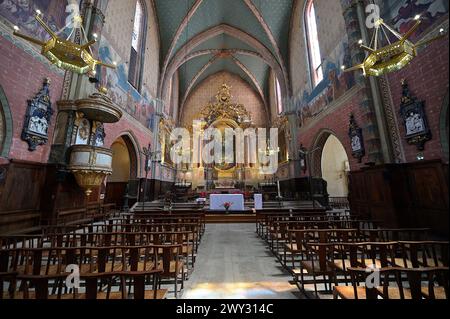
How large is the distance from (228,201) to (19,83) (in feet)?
24.1

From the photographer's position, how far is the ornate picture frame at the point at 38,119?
16.2 ft

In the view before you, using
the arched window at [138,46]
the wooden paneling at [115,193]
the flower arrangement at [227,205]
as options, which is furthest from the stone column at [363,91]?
the wooden paneling at [115,193]

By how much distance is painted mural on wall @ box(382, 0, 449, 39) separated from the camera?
4.21m

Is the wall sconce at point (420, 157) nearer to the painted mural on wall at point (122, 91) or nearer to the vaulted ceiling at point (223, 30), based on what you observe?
the vaulted ceiling at point (223, 30)

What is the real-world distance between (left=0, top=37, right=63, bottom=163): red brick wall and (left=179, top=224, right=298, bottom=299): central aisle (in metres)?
5.12

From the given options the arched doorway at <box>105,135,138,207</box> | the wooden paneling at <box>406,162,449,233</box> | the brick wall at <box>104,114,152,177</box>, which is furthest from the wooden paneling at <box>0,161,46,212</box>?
the wooden paneling at <box>406,162,449,233</box>

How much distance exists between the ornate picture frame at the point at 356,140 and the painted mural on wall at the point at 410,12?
2.91m

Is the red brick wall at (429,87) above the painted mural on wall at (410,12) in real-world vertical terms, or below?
below

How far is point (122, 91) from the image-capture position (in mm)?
9125

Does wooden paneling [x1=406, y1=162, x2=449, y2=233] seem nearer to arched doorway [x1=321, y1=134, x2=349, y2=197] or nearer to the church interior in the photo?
the church interior

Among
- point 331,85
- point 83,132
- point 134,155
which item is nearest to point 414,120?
point 331,85

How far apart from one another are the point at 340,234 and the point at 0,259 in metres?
4.57
